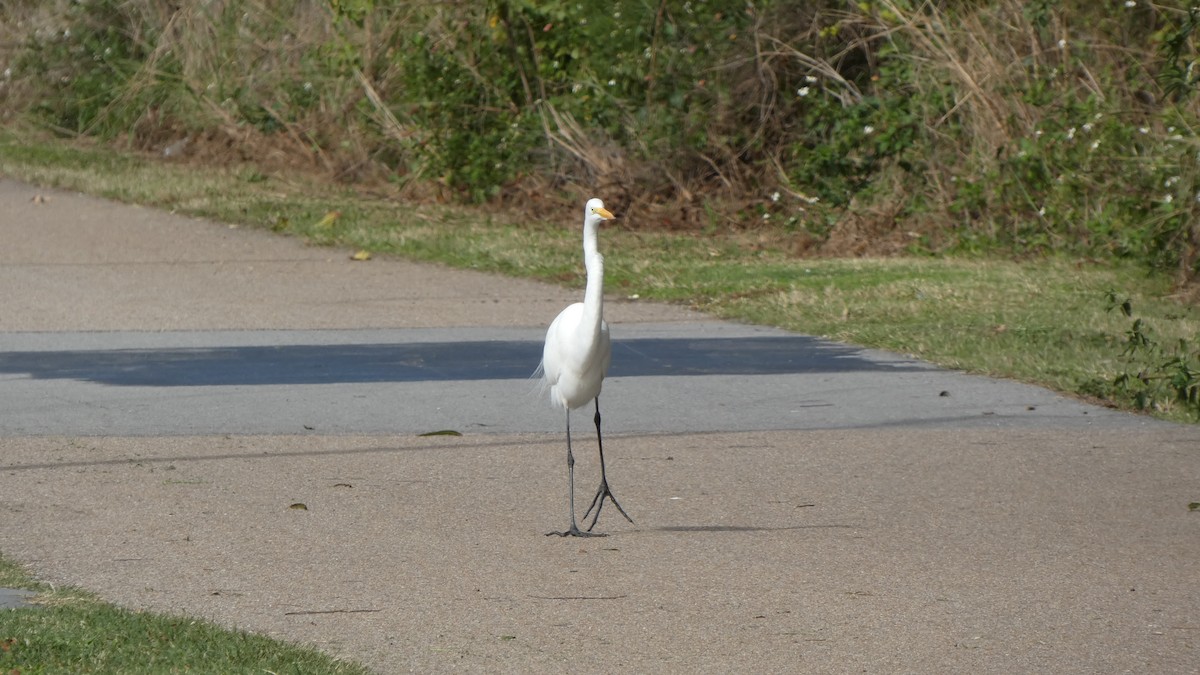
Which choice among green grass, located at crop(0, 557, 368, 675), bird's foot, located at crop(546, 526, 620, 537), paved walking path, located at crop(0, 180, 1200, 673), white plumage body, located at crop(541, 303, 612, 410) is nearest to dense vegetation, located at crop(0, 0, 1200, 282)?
paved walking path, located at crop(0, 180, 1200, 673)

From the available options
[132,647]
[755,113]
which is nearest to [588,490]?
[132,647]

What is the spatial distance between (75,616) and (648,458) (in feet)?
10.6

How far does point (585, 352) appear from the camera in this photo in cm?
663

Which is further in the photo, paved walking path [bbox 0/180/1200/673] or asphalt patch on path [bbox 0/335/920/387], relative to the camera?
asphalt patch on path [bbox 0/335/920/387]

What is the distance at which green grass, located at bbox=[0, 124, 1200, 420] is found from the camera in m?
10.5

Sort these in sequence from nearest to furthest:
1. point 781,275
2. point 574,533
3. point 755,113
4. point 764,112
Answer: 1. point 574,533
2. point 781,275
3. point 764,112
4. point 755,113

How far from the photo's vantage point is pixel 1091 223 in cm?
1333

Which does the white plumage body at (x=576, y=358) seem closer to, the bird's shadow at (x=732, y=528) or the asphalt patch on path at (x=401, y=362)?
the bird's shadow at (x=732, y=528)

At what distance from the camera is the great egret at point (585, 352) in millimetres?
6562

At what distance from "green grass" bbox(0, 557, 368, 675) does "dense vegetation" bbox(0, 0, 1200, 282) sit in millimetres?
8821

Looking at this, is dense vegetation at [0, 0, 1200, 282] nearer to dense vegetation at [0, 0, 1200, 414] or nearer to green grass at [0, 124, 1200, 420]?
dense vegetation at [0, 0, 1200, 414]

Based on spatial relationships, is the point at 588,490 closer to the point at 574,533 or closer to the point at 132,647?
the point at 574,533

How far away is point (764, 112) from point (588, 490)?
388 inches

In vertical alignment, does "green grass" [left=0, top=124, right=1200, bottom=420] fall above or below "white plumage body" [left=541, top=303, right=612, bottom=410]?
below
